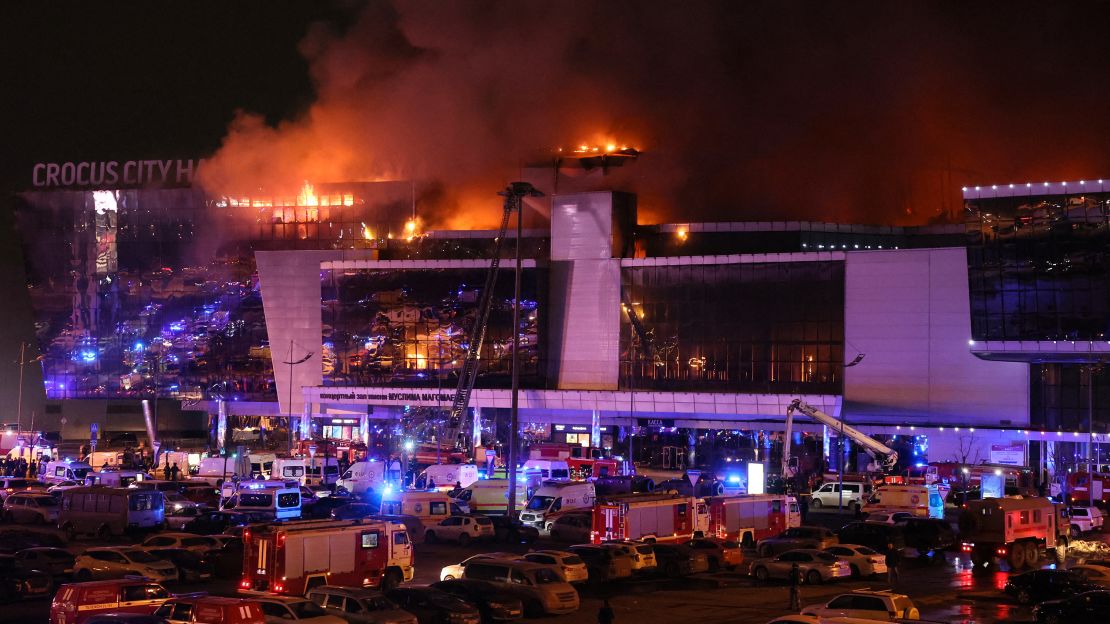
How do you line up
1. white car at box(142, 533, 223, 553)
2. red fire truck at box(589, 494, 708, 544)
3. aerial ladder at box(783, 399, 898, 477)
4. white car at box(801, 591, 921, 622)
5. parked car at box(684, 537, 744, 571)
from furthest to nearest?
aerial ladder at box(783, 399, 898, 477) → red fire truck at box(589, 494, 708, 544) → parked car at box(684, 537, 744, 571) → white car at box(142, 533, 223, 553) → white car at box(801, 591, 921, 622)

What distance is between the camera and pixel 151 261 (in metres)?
82.8

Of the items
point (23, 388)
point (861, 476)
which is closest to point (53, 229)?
point (23, 388)

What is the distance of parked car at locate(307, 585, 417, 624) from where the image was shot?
69.5ft

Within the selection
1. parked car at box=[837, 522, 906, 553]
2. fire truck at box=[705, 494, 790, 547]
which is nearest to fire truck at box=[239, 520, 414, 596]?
fire truck at box=[705, 494, 790, 547]

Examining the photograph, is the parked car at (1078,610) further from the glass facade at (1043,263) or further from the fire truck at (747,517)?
the glass facade at (1043,263)

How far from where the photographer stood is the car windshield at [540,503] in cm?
4016

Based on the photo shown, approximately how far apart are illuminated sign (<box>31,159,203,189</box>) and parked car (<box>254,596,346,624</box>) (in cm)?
6670

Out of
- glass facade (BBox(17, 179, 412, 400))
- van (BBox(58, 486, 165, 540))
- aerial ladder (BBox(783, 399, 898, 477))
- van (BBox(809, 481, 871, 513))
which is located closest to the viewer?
van (BBox(58, 486, 165, 540))

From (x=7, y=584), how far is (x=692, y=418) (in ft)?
153

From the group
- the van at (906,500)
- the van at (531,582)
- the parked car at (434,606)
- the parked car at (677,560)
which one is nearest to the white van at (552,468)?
the van at (906,500)

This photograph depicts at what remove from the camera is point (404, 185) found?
8262 centimetres

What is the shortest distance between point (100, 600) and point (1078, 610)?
17.3 metres

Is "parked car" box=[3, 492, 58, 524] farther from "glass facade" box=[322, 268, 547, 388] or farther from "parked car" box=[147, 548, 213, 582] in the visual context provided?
"glass facade" box=[322, 268, 547, 388]

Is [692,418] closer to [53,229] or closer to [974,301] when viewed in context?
[974,301]
